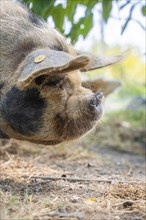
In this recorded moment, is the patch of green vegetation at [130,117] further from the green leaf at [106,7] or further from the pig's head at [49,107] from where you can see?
the pig's head at [49,107]

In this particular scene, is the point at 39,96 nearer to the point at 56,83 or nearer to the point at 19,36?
the point at 56,83

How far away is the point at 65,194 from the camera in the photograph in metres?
4.26

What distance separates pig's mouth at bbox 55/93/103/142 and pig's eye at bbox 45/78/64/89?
0.23 m

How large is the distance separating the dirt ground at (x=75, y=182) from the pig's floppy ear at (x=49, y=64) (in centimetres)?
84

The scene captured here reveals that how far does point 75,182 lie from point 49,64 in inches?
58.3

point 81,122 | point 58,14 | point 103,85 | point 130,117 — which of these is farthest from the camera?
point 130,117

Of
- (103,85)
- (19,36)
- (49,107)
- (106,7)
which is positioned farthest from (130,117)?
(49,107)

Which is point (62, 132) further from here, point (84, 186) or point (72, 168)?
point (72, 168)

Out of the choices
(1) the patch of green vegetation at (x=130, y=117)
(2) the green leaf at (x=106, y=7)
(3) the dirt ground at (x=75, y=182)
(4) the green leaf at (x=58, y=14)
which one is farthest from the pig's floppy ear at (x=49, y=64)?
(1) the patch of green vegetation at (x=130, y=117)

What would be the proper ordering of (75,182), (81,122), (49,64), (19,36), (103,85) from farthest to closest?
(103,85) → (75,182) → (19,36) → (81,122) → (49,64)

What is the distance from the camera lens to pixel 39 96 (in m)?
4.13

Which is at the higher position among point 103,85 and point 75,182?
point 103,85

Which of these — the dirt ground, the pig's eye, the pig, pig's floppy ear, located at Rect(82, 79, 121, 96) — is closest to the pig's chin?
the pig

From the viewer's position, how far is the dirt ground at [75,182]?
3.60 meters
